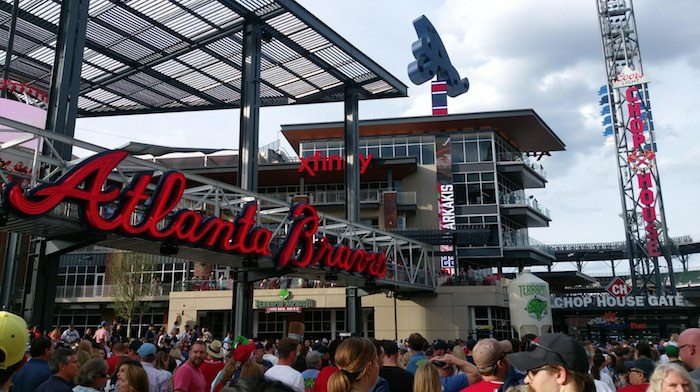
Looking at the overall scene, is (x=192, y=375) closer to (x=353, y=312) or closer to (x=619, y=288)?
(x=353, y=312)

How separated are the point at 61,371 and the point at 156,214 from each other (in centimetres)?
1185

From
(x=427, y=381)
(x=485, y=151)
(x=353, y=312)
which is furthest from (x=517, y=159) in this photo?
(x=427, y=381)

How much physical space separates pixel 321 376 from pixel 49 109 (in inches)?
577

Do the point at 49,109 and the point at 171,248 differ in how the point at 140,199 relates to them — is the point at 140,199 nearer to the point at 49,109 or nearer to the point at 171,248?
the point at 171,248

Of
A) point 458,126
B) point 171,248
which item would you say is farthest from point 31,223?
point 458,126

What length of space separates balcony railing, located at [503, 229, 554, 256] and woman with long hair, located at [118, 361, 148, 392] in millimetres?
46003

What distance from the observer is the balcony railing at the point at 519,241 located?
49.0m

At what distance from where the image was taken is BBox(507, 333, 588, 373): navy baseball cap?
3.31 m

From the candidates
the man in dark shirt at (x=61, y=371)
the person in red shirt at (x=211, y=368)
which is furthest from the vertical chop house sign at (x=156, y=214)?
the man in dark shirt at (x=61, y=371)

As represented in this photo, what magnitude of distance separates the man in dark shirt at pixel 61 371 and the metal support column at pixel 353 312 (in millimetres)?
26282

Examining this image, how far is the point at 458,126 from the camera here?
165ft

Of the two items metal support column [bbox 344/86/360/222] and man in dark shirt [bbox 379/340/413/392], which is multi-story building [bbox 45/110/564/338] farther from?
man in dark shirt [bbox 379/340/413/392]

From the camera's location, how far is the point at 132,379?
196 inches

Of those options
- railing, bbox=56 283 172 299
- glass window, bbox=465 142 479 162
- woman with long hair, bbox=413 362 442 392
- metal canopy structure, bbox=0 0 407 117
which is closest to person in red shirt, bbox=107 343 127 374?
woman with long hair, bbox=413 362 442 392
